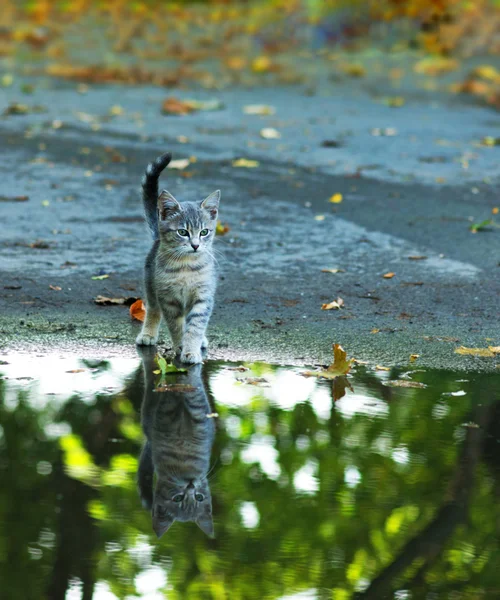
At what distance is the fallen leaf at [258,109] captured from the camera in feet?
47.6

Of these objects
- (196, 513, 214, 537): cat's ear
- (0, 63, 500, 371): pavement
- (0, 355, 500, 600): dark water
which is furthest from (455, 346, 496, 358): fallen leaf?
(196, 513, 214, 537): cat's ear

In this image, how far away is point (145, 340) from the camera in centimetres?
610

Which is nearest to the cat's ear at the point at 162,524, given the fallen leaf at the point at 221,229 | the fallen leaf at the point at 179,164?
the fallen leaf at the point at 221,229

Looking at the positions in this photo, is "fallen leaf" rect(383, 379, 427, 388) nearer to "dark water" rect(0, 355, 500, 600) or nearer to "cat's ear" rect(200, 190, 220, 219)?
"dark water" rect(0, 355, 500, 600)

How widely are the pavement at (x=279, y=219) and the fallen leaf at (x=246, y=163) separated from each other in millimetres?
78

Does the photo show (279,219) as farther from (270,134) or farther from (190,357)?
(190,357)

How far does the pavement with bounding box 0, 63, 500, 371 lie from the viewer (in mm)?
6434

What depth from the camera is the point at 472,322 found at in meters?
6.71

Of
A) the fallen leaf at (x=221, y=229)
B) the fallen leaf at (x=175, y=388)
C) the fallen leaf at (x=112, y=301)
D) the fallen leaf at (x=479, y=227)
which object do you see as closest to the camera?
the fallen leaf at (x=175, y=388)

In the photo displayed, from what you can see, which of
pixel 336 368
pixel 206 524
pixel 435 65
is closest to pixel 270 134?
pixel 435 65

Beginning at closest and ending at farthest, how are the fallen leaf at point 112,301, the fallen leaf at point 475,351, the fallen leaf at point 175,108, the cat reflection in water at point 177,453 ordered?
the cat reflection in water at point 177,453 → the fallen leaf at point 475,351 → the fallen leaf at point 112,301 → the fallen leaf at point 175,108

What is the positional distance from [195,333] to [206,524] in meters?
2.11

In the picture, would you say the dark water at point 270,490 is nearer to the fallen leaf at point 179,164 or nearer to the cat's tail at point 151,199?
the cat's tail at point 151,199

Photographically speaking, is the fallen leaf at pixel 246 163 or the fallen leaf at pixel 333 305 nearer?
the fallen leaf at pixel 333 305
